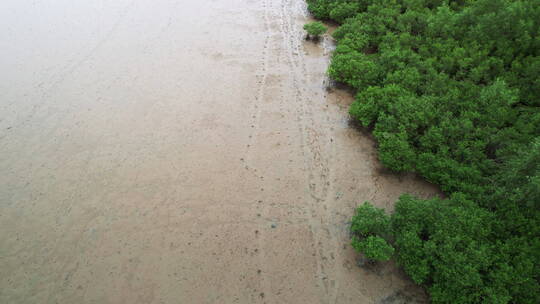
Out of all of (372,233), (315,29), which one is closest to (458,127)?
(372,233)

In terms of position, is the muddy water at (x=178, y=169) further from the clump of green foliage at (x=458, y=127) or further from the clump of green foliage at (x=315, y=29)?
the clump of green foliage at (x=458, y=127)

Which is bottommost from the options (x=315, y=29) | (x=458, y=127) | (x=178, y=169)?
(x=178, y=169)

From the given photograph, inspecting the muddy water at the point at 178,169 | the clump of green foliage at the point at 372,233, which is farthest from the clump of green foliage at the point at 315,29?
the clump of green foliage at the point at 372,233

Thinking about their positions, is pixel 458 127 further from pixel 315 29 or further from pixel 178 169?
pixel 178 169

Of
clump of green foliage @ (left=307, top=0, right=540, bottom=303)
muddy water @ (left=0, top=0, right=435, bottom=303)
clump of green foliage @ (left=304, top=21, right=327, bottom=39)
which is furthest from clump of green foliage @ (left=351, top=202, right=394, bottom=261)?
clump of green foliage @ (left=304, top=21, right=327, bottom=39)

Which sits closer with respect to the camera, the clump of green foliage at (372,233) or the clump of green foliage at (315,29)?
the clump of green foliage at (372,233)

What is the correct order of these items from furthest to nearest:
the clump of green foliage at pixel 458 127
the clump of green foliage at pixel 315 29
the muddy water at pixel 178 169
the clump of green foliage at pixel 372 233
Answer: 1. the clump of green foliage at pixel 315 29
2. the muddy water at pixel 178 169
3. the clump of green foliage at pixel 372 233
4. the clump of green foliage at pixel 458 127
